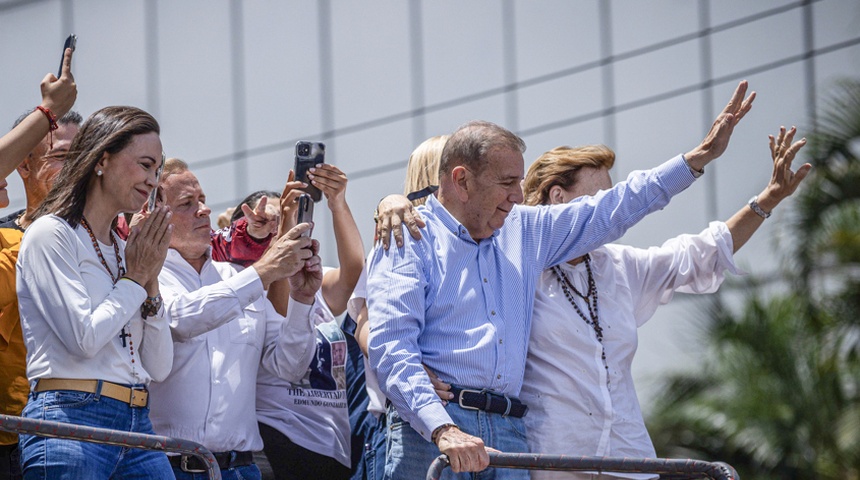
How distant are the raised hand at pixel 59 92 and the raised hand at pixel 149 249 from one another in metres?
0.55

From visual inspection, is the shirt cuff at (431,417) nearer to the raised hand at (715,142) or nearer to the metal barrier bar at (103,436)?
the metal barrier bar at (103,436)

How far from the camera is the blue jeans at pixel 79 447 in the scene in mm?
4352

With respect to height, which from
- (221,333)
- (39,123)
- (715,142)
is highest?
(39,123)

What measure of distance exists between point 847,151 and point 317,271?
11225mm

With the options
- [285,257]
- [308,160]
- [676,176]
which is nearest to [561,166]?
[676,176]

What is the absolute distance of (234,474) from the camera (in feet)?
17.0

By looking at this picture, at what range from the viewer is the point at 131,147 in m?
4.82

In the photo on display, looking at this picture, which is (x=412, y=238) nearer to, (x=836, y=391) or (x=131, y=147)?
(x=131, y=147)

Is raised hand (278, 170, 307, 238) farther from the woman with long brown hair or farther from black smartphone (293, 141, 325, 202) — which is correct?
the woman with long brown hair

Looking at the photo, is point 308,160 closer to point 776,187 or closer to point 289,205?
point 289,205

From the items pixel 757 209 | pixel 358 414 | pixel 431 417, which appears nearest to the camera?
pixel 431 417

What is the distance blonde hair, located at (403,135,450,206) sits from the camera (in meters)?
5.56

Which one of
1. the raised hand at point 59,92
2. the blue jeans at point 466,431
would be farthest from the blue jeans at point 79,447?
the raised hand at point 59,92

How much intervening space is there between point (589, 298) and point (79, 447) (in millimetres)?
1921
